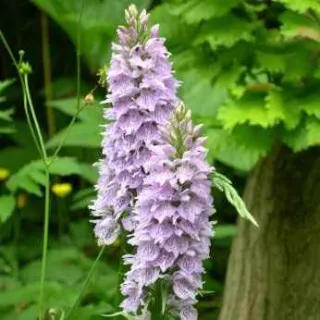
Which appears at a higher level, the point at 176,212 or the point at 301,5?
the point at 301,5

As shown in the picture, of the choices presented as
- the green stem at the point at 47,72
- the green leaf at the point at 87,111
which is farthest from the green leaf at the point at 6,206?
the green stem at the point at 47,72

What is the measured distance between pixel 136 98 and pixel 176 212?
0.31m

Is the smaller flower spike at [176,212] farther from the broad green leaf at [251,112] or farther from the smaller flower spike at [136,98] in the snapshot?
the broad green leaf at [251,112]

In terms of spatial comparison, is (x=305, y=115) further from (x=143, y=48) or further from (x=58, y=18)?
(x=58, y=18)

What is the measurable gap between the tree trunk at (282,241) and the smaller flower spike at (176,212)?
3.49ft

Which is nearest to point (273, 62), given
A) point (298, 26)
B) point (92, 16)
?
point (298, 26)

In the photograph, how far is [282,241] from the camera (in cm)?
306

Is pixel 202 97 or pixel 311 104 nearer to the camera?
pixel 311 104

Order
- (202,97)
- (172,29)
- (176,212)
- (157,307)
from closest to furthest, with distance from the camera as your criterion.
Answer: (176,212)
(157,307)
(172,29)
(202,97)

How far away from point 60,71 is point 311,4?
3.12 meters

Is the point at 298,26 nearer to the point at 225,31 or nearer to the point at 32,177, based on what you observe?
the point at 225,31

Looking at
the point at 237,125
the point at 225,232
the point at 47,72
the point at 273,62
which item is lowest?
the point at 225,232

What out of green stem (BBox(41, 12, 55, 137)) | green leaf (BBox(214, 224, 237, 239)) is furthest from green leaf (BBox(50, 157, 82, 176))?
green stem (BBox(41, 12, 55, 137))

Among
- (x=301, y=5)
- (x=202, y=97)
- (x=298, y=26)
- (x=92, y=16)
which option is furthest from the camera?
(x=92, y=16)
